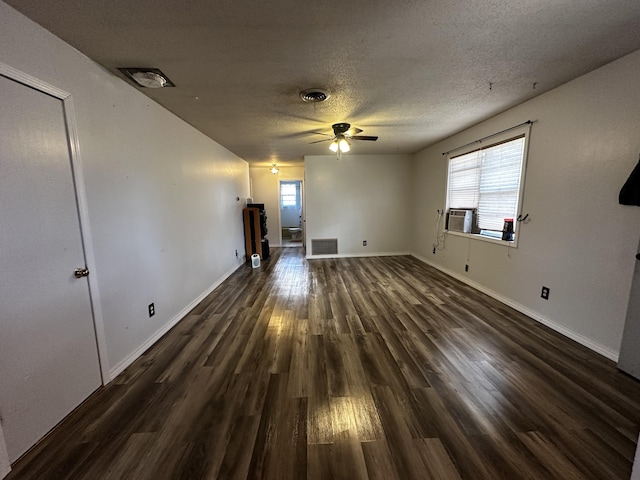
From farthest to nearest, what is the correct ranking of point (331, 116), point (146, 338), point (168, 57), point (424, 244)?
point (424, 244), point (331, 116), point (146, 338), point (168, 57)

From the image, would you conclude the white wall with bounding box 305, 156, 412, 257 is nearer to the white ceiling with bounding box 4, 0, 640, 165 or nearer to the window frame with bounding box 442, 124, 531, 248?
the window frame with bounding box 442, 124, 531, 248

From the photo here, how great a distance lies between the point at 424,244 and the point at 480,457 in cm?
466

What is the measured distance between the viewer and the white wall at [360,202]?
19.3ft

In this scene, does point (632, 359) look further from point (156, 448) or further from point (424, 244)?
point (424, 244)

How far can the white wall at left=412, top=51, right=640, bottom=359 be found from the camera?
2025 millimetres

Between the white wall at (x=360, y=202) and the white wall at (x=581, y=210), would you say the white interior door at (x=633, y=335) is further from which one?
the white wall at (x=360, y=202)

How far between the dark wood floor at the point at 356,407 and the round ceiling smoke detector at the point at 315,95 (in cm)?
244

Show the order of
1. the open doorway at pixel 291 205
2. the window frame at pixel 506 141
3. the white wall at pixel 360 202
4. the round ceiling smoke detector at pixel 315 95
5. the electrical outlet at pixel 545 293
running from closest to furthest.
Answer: the round ceiling smoke detector at pixel 315 95 < the electrical outlet at pixel 545 293 < the window frame at pixel 506 141 < the white wall at pixel 360 202 < the open doorway at pixel 291 205

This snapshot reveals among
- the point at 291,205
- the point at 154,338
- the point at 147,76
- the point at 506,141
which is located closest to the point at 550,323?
the point at 506,141

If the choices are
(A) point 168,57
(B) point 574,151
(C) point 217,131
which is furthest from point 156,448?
(B) point 574,151

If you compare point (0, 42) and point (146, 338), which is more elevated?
point (0, 42)

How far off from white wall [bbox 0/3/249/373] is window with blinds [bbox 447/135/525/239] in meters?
4.17

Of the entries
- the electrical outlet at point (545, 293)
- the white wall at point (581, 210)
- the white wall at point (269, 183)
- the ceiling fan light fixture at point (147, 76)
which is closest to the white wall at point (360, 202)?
the white wall at point (269, 183)

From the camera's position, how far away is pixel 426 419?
1.55 meters
